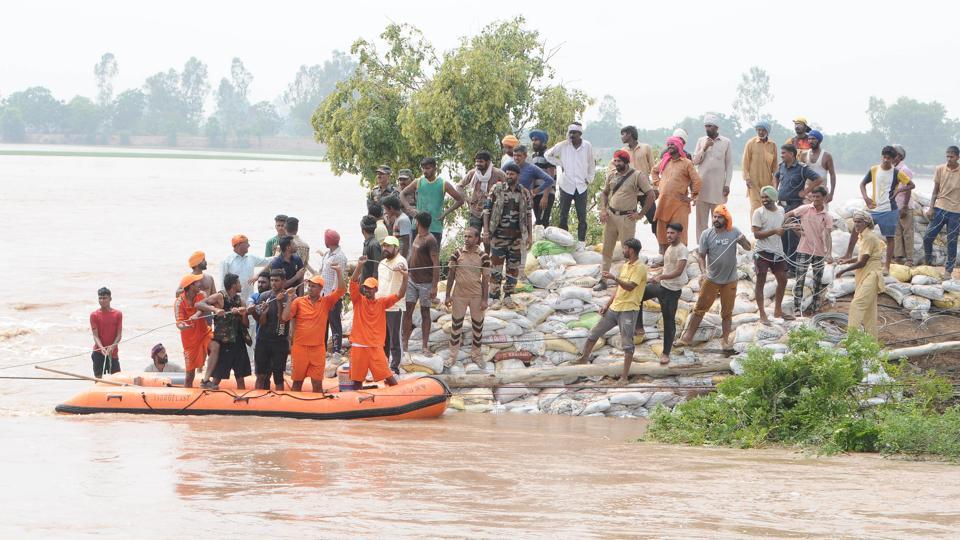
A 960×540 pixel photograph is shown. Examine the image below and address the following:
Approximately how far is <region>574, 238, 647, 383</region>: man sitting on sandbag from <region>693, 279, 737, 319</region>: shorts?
713mm

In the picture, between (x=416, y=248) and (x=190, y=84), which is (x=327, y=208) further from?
(x=190, y=84)

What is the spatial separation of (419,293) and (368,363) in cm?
120

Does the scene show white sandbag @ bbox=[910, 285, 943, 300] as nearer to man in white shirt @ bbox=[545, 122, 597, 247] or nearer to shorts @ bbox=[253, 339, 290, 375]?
man in white shirt @ bbox=[545, 122, 597, 247]

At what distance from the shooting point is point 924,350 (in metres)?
12.0

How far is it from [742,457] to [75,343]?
1303 centimetres

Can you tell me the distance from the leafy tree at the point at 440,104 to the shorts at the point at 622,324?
706 cm

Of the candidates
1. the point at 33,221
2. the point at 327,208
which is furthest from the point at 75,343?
the point at 327,208

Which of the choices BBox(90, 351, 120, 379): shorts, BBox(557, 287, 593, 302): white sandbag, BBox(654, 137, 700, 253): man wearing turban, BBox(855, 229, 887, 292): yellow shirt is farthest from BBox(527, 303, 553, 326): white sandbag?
BBox(90, 351, 120, 379): shorts

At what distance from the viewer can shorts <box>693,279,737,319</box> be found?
1205cm

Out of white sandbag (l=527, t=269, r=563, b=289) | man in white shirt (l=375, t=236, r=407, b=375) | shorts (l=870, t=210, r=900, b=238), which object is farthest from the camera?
white sandbag (l=527, t=269, r=563, b=289)

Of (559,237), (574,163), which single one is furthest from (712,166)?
(559,237)

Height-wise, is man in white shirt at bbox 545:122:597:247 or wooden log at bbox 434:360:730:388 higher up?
man in white shirt at bbox 545:122:597:247

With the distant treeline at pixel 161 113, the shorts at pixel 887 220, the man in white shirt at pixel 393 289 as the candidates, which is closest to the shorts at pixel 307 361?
the man in white shirt at pixel 393 289

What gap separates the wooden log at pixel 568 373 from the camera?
40.0 feet
